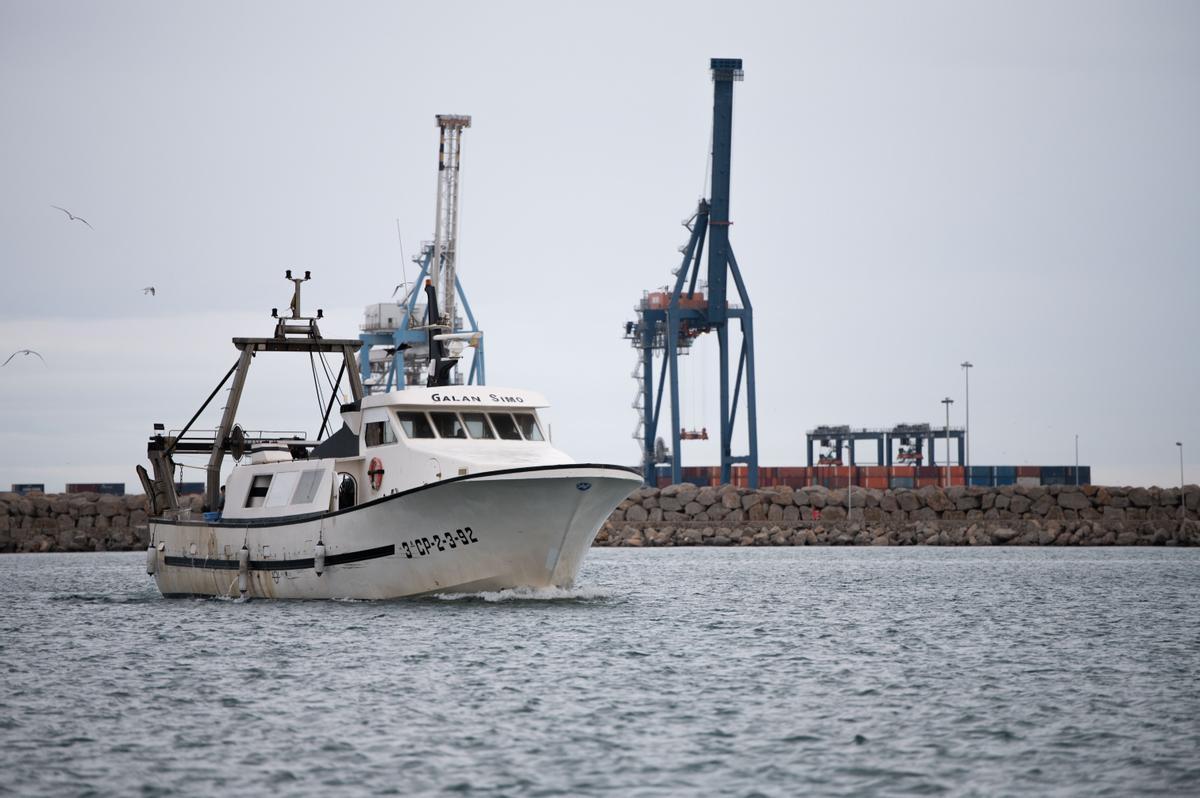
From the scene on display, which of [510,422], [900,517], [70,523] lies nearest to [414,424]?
[510,422]

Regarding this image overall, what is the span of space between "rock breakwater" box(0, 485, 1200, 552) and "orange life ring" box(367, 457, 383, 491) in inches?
1854

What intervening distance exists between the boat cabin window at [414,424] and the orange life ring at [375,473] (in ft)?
2.82

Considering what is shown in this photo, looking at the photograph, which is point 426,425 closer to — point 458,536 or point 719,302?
point 458,536

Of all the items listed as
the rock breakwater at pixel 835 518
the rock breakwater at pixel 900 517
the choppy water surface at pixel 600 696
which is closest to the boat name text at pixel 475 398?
the choppy water surface at pixel 600 696

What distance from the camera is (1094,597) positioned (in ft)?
122

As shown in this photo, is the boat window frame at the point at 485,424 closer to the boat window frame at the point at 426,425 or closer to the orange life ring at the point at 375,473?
the boat window frame at the point at 426,425

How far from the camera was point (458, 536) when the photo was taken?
27297 millimetres

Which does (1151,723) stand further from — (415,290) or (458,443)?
(415,290)

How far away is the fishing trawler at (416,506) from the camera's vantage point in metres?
27.2

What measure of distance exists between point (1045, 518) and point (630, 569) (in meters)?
36.3

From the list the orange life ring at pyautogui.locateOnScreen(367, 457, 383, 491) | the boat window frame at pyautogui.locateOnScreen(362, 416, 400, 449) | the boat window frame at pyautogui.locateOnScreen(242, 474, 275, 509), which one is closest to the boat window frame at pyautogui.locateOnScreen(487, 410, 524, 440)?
the boat window frame at pyautogui.locateOnScreen(362, 416, 400, 449)

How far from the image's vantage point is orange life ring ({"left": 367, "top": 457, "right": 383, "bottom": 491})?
29.2m

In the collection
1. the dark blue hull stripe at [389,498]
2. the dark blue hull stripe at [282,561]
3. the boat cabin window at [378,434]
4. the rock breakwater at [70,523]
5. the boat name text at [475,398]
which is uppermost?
the boat name text at [475,398]

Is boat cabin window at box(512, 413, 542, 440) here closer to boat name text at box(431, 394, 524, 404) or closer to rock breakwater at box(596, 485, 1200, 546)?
boat name text at box(431, 394, 524, 404)
